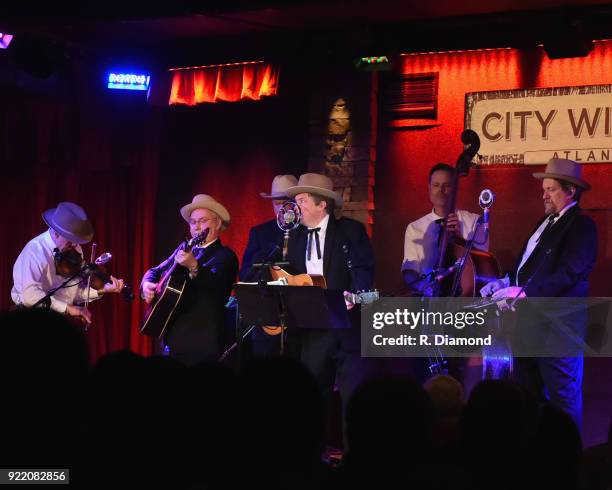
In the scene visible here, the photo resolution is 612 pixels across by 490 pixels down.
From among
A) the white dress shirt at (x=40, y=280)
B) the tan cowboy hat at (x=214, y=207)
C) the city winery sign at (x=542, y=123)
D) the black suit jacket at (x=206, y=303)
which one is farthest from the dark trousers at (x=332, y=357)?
the city winery sign at (x=542, y=123)

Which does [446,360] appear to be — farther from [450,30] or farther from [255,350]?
[450,30]

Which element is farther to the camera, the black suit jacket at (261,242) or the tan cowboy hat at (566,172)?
the black suit jacket at (261,242)

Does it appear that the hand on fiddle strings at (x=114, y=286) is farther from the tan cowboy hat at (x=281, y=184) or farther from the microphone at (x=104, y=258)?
the tan cowboy hat at (x=281, y=184)

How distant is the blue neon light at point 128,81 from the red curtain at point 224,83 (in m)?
0.32

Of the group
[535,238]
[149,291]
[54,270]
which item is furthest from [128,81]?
[535,238]

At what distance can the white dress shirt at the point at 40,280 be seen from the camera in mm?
6926

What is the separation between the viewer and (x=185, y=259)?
6.71 m

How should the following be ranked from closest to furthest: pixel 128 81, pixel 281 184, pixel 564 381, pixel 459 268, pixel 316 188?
pixel 564 381
pixel 459 268
pixel 316 188
pixel 281 184
pixel 128 81

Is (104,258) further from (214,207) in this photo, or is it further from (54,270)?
(214,207)

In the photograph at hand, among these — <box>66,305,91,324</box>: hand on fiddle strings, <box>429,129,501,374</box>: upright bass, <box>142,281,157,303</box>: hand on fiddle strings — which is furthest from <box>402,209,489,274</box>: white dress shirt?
<box>66,305,91,324</box>: hand on fiddle strings

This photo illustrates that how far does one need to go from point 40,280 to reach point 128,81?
108 inches

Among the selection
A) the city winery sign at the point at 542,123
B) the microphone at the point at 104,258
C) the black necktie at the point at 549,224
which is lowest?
the microphone at the point at 104,258

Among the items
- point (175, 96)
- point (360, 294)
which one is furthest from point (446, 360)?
point (175, 96)

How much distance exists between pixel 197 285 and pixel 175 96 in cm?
294
